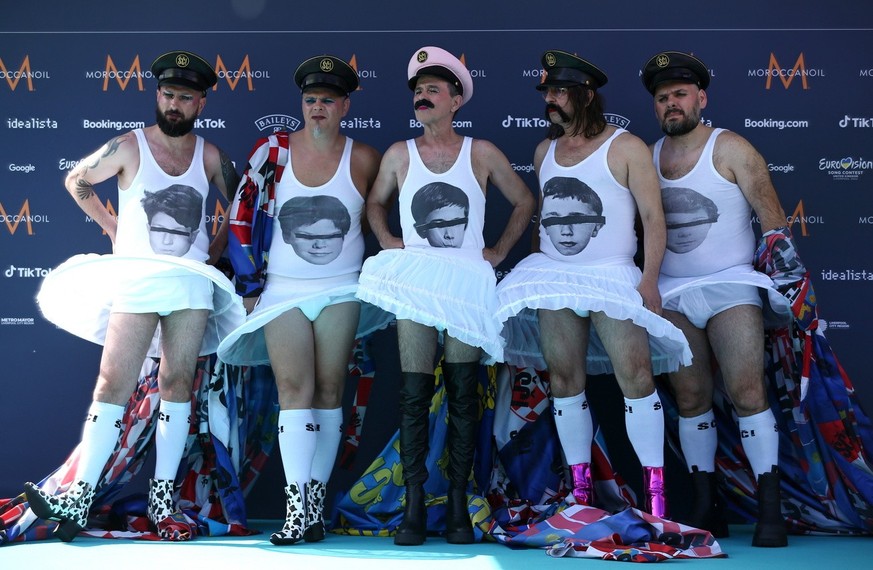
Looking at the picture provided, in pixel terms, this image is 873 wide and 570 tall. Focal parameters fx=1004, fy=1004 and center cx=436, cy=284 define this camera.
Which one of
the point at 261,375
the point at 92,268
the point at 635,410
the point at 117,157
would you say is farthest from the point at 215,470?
the point at 635,410

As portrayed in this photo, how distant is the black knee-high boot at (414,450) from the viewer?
418 centimetres

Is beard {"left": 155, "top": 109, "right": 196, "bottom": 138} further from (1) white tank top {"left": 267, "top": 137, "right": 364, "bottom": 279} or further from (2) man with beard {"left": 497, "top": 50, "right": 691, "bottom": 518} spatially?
(2) man with beard {"left": 497, "top": 50, "right": 691, "bottom": 518}

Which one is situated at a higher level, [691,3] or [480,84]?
[691,3]

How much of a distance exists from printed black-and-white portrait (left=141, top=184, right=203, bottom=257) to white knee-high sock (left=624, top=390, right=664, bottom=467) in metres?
2.07

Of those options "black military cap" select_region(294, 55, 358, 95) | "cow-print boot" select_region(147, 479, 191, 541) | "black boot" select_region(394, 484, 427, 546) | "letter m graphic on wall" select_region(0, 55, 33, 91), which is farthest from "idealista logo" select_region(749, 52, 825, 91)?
"letter m graphic on wall" select_region(0, 55, 33, 91)

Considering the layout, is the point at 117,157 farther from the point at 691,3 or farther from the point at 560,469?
the point at 691,3

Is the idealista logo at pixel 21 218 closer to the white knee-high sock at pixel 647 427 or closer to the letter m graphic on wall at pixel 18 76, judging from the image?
the letter m graphic on wall at pixel 18 76

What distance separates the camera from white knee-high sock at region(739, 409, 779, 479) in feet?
13.9

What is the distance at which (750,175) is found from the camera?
4.42 metres

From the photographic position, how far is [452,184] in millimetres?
4500

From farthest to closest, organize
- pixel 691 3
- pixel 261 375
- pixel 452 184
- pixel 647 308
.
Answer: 1. pixel 691 3
2. pixel 261 375
3. pixel 452 184
4. pixel 647 308

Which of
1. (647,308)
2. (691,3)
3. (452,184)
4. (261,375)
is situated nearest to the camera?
(647,308)

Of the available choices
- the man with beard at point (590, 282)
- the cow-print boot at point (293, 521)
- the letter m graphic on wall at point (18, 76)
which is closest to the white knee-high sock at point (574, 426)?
the man with beard at point (590, 282)

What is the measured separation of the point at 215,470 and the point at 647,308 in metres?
2.16
